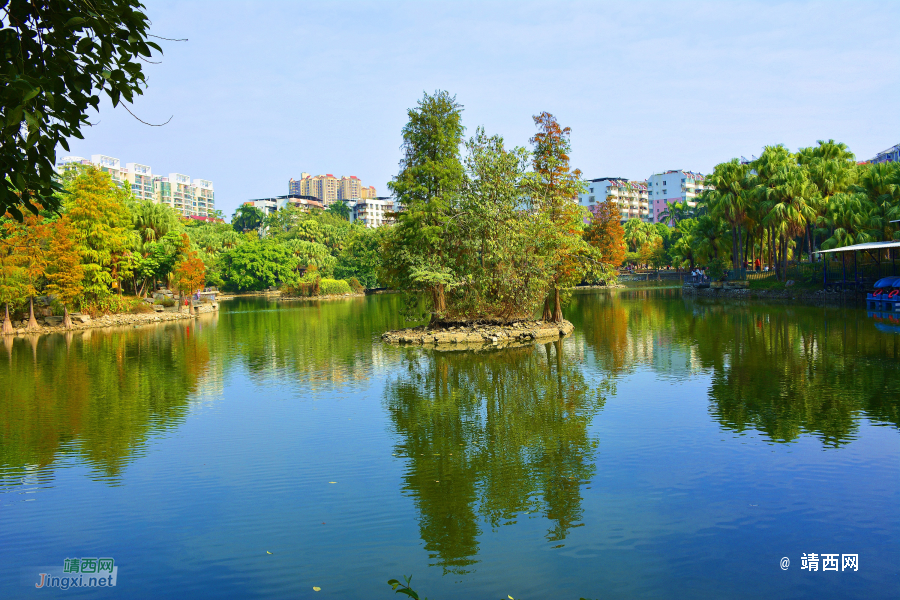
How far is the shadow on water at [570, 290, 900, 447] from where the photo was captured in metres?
13.0

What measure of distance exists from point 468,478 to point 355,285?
3020 inches

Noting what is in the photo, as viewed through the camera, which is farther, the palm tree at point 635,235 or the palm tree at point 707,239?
the palm tree at point 635,235

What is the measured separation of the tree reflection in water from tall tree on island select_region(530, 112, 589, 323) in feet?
32.2

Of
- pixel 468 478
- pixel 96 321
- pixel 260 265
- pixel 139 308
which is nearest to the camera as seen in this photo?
pixel 468 478

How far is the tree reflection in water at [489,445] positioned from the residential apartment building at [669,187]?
467 feet

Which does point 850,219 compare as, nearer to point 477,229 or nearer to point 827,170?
point 827,170

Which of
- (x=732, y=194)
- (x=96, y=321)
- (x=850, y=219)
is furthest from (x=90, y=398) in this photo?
(x=732, y=194)

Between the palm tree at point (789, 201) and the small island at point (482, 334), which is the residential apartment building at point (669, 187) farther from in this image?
the small island at point (482, 334)

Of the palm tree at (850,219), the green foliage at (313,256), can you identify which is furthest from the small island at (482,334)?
the green foliage at (313,256)

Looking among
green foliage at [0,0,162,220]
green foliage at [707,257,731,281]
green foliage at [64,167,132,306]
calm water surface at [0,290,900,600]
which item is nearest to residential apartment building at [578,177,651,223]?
green foliage at [707,257,731,281]

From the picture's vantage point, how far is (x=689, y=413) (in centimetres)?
1383

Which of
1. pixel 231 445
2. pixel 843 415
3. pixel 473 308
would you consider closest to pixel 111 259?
pixel 473 308

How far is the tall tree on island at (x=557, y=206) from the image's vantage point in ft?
96.7

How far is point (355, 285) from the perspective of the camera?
279 feet
